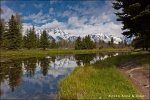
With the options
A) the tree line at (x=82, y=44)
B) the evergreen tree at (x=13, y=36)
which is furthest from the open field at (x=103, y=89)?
the tree line at (x=82, y=44)

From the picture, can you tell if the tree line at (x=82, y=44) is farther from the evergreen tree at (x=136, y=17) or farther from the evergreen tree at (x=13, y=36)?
the evergreen tree at (x=136, y=17)

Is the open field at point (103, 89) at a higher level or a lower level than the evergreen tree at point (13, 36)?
lower

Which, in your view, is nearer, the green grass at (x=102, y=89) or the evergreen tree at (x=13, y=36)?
the green grass at (x=102, y=89)

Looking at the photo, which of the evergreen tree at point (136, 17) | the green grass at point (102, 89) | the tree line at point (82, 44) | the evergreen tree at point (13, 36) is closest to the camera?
the green grass at point (102, 89)

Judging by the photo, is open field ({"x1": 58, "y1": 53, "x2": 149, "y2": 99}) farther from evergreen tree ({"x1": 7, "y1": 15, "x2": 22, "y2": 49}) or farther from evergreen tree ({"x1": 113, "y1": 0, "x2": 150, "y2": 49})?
evergreen tree ({"x1": 7, "y1": 15, "x2": 22, "y2": 49})

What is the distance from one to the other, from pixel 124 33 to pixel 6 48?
55677 mm

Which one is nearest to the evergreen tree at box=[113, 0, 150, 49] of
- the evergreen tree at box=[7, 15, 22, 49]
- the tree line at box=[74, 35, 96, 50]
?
the evergreen tree at box=[7, 15, 22, 49]

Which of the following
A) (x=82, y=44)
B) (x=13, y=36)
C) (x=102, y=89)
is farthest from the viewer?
(x=82, y=44)

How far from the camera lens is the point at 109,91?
12.1 meters

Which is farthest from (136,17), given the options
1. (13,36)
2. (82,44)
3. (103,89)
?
(82,44)

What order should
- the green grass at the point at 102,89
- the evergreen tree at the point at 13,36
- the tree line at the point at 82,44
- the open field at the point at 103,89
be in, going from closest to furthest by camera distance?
the open field at the point at 103,89 → the green grass at the point at 102,89 → the evergreen tree at the point at 13,36 → the tree line at the point at 82,44

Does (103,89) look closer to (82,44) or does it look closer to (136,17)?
(136,17)

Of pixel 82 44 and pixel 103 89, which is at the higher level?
pixel 82 44

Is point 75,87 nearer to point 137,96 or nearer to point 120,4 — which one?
point 137,96
